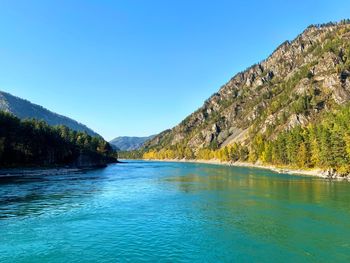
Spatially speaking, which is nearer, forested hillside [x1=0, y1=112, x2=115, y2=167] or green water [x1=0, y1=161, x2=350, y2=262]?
green water [x1=0, y1=161, x2=350, y2=262]

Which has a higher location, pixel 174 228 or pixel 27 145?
pixel 27 145

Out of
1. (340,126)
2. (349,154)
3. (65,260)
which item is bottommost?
(65,260)

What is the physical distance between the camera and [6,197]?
70062mm

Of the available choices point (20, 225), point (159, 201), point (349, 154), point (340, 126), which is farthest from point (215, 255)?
point (340, 126)

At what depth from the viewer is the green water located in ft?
113

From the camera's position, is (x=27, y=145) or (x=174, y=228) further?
(x=27, y=145)

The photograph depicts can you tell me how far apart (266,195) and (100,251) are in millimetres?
49123

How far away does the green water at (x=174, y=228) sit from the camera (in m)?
34.4

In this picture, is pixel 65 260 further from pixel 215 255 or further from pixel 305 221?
pixel 305 221

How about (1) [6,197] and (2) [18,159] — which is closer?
(1) [6,197]

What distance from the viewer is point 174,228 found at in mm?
44938

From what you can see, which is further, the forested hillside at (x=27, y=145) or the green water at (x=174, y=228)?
the forested hillside at (x=27, y=145)

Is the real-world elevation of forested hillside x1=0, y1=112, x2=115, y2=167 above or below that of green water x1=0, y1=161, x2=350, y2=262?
above

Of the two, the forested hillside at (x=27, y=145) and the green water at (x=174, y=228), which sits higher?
the forested hillside at (x=27, y=145)
